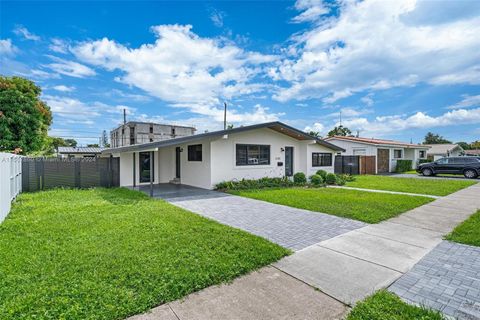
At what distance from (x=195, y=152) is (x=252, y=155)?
10.5ft

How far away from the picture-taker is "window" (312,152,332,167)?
1672 centimetres

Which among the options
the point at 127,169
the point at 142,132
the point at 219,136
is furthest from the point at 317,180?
the point at 142,132

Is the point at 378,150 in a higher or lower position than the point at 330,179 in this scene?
higher

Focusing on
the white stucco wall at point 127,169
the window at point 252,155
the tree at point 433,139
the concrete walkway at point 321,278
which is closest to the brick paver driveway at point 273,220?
the concrete walkway at point 321,278

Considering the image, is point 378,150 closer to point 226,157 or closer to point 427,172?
point 427,172

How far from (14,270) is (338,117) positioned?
1670 inches

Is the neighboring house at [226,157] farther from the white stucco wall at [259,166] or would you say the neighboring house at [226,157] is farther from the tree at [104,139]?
the tree at [104,139]

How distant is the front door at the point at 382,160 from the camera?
22.8 m

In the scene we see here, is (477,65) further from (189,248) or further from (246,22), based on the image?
(189,248)

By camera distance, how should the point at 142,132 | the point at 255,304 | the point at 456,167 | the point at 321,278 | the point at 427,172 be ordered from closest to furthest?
the point at 255,304
the point at 321,278
the point at 456,167
the point at 427,172
the point at 142,132

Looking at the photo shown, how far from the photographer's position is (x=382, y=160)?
2319 centimetres

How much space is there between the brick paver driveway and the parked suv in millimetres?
18810

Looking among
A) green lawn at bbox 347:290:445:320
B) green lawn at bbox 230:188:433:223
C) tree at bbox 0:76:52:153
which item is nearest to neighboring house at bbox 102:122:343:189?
→ green lawn at bbox 230:188:433:223

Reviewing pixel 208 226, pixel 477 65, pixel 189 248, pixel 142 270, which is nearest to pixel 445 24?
pixel 477 65
